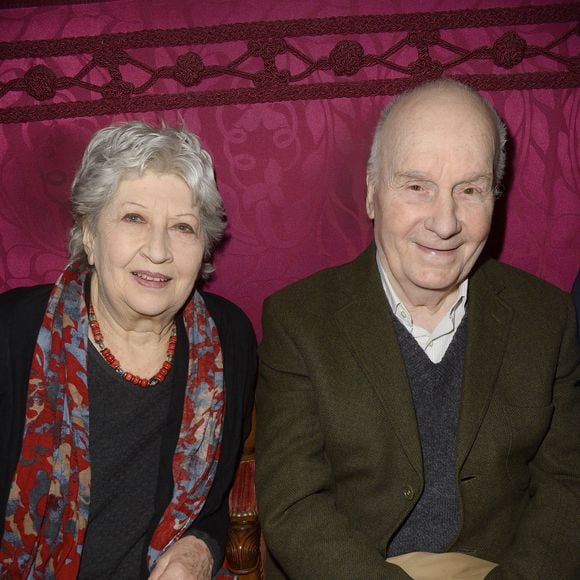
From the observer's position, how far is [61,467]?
→ 174cm

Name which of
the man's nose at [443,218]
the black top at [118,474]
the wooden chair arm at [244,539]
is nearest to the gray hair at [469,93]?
the man's nose at [443,218]

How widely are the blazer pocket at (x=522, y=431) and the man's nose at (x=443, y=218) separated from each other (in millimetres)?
522

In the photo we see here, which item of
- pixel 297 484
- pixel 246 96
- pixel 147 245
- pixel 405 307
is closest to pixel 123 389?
pixel 147 245

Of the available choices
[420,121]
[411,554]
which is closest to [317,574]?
[411,554]

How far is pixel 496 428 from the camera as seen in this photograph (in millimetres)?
1703

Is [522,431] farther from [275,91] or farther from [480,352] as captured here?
[275,91]

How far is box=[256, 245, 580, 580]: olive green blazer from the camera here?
1667 millimetres

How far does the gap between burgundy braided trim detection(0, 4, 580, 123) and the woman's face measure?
1.43 ft

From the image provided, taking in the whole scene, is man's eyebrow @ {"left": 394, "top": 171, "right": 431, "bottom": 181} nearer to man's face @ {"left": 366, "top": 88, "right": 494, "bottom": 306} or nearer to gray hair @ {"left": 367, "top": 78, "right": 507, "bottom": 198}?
man's face @ {"left": 366, "top": 88, "right": 494, "bottom": 306}

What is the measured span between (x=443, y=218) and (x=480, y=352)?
1.33ft

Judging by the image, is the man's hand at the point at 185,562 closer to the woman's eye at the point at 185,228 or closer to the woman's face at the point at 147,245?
the woman's face at the point at 147,245

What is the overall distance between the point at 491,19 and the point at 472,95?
1.60ft

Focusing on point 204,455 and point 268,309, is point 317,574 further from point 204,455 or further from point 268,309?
point 268,309

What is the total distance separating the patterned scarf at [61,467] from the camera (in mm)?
1729
